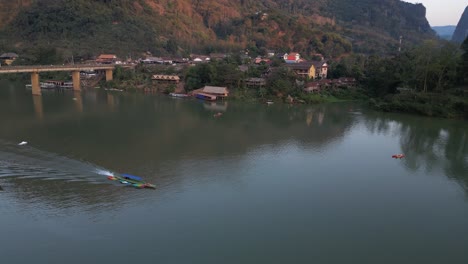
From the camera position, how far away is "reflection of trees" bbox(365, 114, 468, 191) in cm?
1997

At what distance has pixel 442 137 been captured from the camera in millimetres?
26125

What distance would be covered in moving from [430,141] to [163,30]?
196 ft

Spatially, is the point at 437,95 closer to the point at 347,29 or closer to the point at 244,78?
the point at 244,78

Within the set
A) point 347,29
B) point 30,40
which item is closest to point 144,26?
point 30,40

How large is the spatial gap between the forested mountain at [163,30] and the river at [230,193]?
1590 inches

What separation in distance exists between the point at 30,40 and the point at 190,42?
30920 mm

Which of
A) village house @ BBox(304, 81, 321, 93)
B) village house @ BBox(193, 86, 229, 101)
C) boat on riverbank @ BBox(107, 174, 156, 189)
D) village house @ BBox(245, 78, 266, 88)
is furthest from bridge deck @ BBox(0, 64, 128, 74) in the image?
boat on riverbank @ BBox(107, 174, 156, 189)

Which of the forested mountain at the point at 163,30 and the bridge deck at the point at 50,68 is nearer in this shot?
the bridge deck at the point at 50,68

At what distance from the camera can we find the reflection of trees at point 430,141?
1997cm

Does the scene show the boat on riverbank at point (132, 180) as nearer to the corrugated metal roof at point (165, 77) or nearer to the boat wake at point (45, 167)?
the boat wake at point (45, 167)

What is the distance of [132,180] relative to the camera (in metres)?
15.7

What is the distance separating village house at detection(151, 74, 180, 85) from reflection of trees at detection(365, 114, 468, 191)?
24671 millimetres

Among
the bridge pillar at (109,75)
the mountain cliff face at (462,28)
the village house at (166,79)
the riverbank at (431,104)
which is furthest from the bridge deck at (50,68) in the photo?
the mountain cliff face at (462,28)

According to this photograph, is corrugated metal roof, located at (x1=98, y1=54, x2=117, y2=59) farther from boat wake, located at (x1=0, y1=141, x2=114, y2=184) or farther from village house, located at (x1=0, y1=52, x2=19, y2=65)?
boat wake, located at (x1=0, y1=141, x2=114, y2=184)
